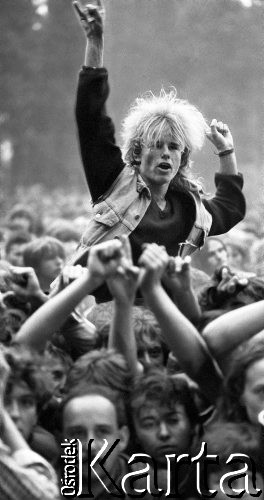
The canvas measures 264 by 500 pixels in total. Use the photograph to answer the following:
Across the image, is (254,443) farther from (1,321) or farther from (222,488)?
(1,321)

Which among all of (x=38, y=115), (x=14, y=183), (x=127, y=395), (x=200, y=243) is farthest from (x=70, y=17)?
(x=14, y=183)

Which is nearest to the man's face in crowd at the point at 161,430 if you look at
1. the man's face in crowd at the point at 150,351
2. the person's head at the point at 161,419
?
the person's head at the point at 161,419

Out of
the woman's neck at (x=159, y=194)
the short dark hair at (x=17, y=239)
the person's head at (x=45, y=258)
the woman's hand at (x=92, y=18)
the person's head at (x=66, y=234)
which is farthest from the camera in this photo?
the short dark hair at (x=17, y=239)

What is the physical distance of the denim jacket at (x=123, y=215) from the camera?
3008 mm

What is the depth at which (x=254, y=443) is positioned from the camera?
246cm

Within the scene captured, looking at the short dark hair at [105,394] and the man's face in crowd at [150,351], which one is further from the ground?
the man's face in crowd at [150,351]

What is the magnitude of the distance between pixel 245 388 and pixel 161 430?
8.4 inches

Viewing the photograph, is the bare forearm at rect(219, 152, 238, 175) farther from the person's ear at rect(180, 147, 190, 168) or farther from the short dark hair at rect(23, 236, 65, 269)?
the short dark hair at rect(23, 236, 65, 269)

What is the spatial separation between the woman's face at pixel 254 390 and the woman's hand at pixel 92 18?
1.08 m

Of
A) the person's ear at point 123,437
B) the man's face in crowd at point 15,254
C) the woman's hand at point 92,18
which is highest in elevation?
the woman's hand at point 92,18

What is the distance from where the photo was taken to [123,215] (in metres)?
3.02

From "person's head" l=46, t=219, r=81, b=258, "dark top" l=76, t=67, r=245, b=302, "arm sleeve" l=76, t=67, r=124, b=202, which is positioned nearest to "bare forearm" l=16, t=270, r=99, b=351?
"dark top" l=76, t=67, r=245, b=302

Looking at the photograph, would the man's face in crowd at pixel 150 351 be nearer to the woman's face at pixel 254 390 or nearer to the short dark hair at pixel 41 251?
the woman's face at pixel 254 390

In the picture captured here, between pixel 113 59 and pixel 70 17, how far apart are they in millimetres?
504
